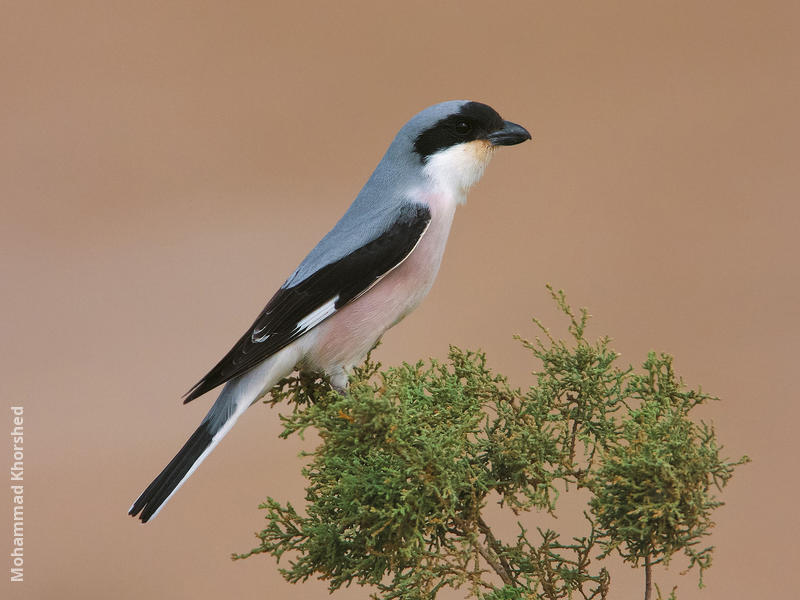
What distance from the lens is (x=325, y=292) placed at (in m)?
2.03

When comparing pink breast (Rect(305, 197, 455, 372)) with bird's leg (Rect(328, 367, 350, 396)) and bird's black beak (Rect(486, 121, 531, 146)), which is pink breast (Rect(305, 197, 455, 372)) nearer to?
bird's leg (Rect(328, 367, 350, 396))

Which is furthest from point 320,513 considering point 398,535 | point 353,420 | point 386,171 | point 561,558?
point 386,171

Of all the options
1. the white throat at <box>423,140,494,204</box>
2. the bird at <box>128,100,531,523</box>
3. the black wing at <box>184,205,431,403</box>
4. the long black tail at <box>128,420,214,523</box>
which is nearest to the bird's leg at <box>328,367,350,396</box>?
the bird at <box>128,100,531,523</box>

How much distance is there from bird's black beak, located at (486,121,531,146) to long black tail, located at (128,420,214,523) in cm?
107

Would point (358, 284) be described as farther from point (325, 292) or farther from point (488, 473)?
point (488, 473)

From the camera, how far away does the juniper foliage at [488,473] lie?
1411mm

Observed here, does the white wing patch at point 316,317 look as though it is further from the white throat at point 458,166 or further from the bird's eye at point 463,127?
Result: the bird's eye at point 463,127

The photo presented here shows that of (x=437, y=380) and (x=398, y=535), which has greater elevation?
(x=437, y=380)

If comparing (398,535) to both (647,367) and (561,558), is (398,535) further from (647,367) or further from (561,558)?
(647,367)

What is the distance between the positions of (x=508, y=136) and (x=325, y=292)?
667 millimetres

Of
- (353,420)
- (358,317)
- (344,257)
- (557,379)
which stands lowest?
(353,420)

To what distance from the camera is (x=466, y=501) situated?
1.53 metres

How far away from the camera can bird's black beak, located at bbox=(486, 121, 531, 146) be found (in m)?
2.21

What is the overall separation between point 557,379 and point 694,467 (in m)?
0.34
